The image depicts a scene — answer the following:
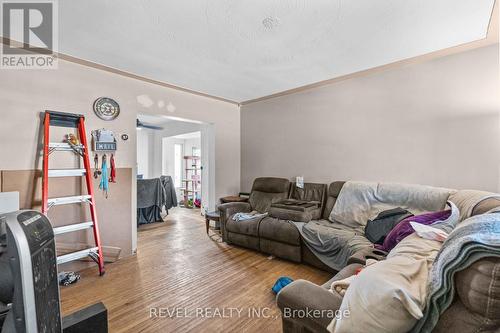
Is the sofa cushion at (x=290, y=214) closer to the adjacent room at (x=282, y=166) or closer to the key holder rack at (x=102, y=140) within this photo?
the adjacent room at (x=282, y=166)

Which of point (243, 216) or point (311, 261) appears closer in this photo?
point (311, 261)

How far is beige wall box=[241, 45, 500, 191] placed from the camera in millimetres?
2381

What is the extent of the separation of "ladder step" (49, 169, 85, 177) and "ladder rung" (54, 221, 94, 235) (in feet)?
1.73

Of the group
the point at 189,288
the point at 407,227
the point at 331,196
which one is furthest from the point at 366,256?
the point at 189,288

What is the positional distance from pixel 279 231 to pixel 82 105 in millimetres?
2738

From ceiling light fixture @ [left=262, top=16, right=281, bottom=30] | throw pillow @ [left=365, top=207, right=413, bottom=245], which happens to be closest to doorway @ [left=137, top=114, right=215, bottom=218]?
ceiling light fixture @ [left=262, top=16, right=281, bottom=30]

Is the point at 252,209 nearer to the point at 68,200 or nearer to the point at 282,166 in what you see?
the point at 282,166

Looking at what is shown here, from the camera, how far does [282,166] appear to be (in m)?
4.05

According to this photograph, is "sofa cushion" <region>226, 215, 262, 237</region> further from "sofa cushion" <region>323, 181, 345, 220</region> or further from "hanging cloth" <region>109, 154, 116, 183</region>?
"hanging cloth" <region>109, 154, 116, 183</region>

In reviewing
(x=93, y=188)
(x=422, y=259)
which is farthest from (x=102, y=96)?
(x=422, y=259)

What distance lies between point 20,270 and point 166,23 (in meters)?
1.99

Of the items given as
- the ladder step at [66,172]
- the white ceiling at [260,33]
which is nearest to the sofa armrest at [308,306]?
the white ceiling at [260,33]

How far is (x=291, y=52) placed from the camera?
8.15 feet

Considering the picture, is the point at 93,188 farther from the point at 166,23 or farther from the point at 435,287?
the point at 435,287
